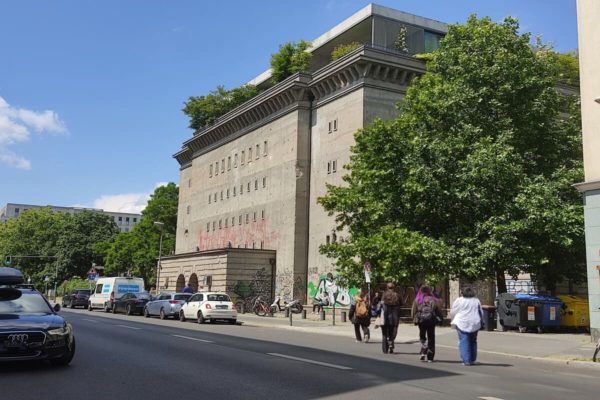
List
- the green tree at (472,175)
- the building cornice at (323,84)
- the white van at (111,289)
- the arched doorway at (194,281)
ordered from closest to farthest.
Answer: the green tree at (472,175) → the building cornice at (323,84) → the white van at (111,289) → the arched doorway at (194,281)

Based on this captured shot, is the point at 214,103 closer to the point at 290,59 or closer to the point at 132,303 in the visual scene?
the point at 290,59

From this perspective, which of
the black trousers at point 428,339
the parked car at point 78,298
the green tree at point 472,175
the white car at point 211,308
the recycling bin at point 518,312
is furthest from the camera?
the parked car at point 78,298

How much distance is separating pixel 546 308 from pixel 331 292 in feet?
64.4

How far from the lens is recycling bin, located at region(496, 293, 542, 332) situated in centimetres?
2284

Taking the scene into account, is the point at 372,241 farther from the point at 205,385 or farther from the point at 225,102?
the point at 225,102

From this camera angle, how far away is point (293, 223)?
45.5 m

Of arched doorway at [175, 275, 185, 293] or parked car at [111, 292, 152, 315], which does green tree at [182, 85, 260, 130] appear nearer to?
arched doorway at [175, 275, 185, 293]

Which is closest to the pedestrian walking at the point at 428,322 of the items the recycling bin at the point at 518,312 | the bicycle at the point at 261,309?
the recycling bin at the point at 518,312

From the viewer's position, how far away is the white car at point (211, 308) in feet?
94.3

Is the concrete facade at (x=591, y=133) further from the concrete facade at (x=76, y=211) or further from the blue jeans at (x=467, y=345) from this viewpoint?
the concrete facade at (x=76, y=211)

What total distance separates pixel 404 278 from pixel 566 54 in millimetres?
39450

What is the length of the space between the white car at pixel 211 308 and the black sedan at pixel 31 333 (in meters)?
17.7

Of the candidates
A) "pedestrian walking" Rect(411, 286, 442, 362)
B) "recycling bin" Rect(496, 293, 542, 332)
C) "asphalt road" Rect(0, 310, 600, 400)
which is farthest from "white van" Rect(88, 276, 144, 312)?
"pedestrian walking" Rect(411, 286, 442, 362)

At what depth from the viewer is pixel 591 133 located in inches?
768
